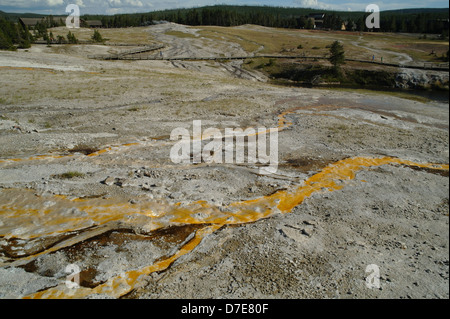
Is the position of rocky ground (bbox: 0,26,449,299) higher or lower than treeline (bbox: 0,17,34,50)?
lower

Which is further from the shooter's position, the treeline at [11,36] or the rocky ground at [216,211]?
the treeline at [11,36]

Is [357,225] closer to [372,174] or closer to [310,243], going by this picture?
[310,243]

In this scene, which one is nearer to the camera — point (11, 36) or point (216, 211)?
point (216, 211)

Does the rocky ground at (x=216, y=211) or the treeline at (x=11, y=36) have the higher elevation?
the treeline at (x=11, y=36)

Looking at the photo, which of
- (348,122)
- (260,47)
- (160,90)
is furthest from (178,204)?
(260,47)

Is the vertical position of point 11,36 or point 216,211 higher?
point 11,36

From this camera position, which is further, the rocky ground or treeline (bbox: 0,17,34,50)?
treeline (bbox: 0,17,34,50)
